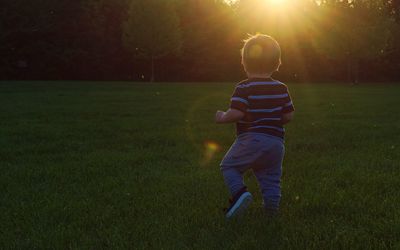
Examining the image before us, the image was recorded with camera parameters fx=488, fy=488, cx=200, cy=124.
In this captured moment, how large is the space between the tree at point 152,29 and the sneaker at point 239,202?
44209 mm

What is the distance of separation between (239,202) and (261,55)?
129cm

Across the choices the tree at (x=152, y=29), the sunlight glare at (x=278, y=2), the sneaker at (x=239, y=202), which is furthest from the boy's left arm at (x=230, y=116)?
the sunlight glare at (x=278, y=2)

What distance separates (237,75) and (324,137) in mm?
46011

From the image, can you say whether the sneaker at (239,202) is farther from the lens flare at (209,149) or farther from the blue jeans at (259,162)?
the lens flare at (209,149)

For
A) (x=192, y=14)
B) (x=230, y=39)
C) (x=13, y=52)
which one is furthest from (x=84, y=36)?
(x=230, y=39)

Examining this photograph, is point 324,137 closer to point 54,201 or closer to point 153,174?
point 153,174

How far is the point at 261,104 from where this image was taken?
431 cm

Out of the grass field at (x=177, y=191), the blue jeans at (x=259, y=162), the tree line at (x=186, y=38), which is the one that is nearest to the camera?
the grass field at (x=177, y=191)

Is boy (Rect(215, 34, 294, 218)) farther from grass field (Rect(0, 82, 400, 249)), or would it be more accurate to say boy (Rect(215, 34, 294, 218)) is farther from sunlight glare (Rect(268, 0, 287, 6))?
sunlight glare (Rect(268, 0, 287, 6))

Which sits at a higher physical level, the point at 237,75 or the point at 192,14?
the point at 192,14

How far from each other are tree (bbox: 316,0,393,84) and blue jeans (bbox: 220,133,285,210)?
43.4 meters

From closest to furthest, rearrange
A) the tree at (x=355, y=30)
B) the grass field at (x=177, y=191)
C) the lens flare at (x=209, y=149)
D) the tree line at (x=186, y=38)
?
the grass field at (x=177, y=191) < the lens flare at (x=209, y=149) < the tree at (x=355, y=30) < the tree line at (x=186, y=38)

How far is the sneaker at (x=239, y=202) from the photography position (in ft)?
13.8

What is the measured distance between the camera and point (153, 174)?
21.0 ft
